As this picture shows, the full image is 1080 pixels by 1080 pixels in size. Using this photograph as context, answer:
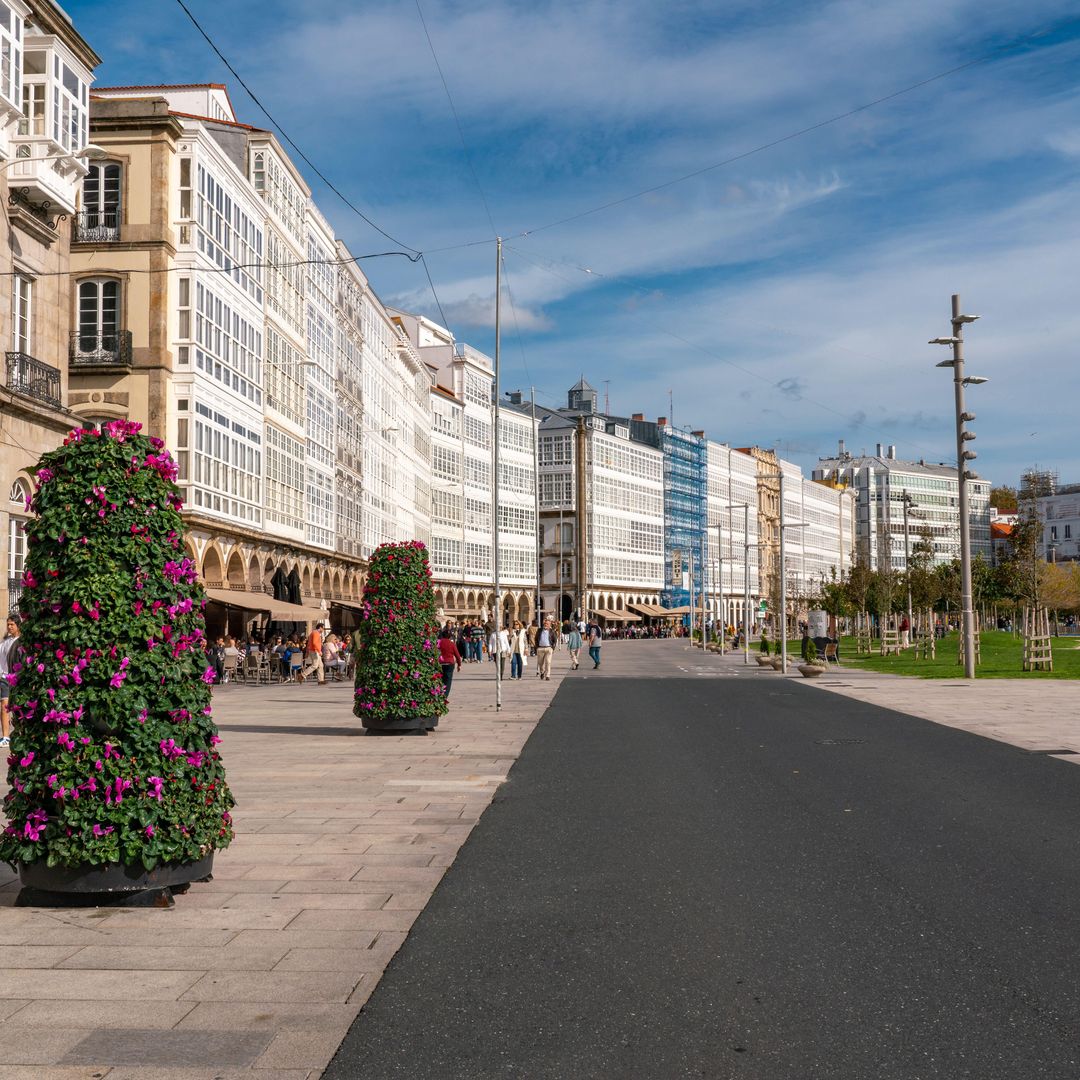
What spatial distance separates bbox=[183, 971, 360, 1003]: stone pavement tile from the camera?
5762 mm

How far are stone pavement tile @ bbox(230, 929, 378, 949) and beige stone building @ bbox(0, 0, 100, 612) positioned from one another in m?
22.9

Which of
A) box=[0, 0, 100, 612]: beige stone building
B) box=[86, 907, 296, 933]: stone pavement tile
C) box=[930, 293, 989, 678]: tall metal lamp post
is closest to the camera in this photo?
box=[86, 907, 296, 933]: stone pavement tile

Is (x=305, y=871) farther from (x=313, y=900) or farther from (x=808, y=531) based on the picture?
(x=808, y=531)

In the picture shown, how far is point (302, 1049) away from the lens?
16.6 feet

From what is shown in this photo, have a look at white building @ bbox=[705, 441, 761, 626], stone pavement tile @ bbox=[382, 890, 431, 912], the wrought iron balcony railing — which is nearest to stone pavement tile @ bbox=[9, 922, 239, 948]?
stone pavement tile @ bbox=[382, 890, 431, 912]

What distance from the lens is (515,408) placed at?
136 meters

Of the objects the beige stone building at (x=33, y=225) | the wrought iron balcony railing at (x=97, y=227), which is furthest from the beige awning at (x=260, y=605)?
the wrought iron balcony railing at (x=97, y=227)

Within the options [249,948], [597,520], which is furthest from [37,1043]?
[597,520]

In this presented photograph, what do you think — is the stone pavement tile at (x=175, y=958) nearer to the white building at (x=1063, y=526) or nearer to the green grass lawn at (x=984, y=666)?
the green grass lawn at (x=984, y=666)

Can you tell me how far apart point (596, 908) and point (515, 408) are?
12903 cm

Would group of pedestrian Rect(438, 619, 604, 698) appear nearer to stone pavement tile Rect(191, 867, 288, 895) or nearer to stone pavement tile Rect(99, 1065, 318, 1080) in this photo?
stone pavement tile Rect(191, 867, 288, 895)

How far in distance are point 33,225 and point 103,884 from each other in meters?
26.0

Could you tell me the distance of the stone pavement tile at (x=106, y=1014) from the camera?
5332 mm

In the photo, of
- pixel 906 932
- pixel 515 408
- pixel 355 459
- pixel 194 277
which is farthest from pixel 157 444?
pixel 515 408
